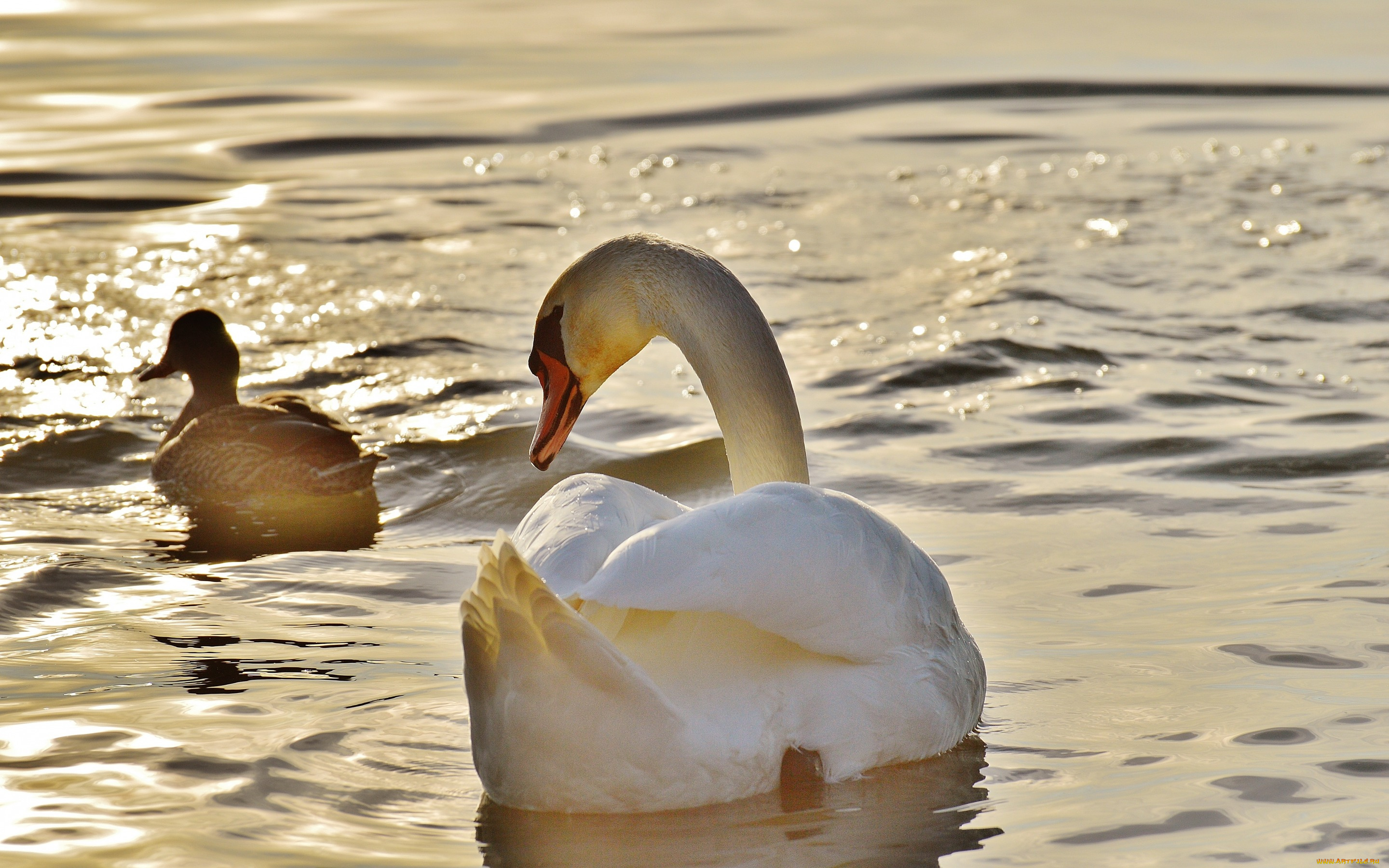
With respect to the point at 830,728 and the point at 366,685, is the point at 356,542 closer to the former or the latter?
the point at 366,685

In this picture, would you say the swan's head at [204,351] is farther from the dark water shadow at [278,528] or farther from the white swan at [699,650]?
the white swan at [699,650]

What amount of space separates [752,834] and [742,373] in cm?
156

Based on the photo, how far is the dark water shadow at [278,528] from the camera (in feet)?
20.0

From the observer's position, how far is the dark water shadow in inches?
240

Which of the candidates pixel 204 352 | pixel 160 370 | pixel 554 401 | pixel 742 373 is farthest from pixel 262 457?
pixel 742 373

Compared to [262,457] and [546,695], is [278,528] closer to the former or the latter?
[262,457]

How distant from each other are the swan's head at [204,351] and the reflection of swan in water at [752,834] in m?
4.86

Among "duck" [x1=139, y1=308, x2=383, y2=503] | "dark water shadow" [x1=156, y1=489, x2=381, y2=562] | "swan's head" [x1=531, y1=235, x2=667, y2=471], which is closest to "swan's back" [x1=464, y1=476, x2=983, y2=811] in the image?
"swan's head" [x1=531, y1=235, x2=667, y2=471]

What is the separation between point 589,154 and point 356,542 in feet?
27.9

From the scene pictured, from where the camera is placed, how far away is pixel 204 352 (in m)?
7.87

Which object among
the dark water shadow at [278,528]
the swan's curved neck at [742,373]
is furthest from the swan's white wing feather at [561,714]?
the dark water shadow at [278,528]

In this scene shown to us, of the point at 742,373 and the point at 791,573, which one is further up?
the point at 742,373

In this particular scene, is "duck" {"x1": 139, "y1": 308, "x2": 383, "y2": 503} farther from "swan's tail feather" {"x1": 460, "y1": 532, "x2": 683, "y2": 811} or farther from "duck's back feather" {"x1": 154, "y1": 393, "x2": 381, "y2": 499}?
"swan's tail feather" {"x1": 460, "y1": 532, "x2": 683, "y2": 811}

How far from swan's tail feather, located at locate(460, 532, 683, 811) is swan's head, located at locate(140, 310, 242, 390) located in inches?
200
